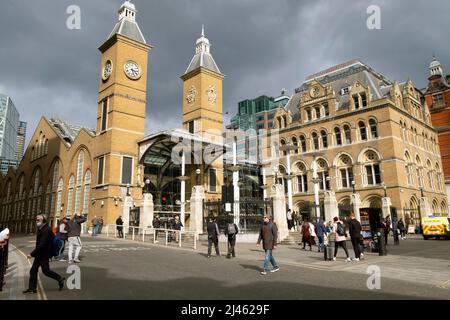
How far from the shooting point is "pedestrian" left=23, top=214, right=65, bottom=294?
740 centimetres

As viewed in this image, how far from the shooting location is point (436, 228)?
2452 centimetres

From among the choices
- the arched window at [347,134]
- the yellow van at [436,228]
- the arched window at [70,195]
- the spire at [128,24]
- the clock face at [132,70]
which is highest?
the spire at [128,24]

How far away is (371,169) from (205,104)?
69.3ft

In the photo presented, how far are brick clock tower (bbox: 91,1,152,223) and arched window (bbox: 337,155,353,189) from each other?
78.0 ft

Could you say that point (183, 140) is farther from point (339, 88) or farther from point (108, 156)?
point (339, 88)

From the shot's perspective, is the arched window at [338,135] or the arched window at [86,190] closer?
the arched window at [86,190]

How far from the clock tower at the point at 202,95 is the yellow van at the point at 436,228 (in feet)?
77.1

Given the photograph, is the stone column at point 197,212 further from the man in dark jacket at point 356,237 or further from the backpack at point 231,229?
the man in dark jacket at point 356,237

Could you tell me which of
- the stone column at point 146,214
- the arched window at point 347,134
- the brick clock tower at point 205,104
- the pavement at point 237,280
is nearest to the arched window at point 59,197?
the brick clock tower at point 205,104

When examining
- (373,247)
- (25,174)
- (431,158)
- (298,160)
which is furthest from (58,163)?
(431,158)

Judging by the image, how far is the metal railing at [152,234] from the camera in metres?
19.0

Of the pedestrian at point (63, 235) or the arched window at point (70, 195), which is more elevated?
the arched window at point (70, 195)

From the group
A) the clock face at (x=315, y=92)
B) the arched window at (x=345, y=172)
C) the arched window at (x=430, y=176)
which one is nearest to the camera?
the arched window at (x=345, y=172)
